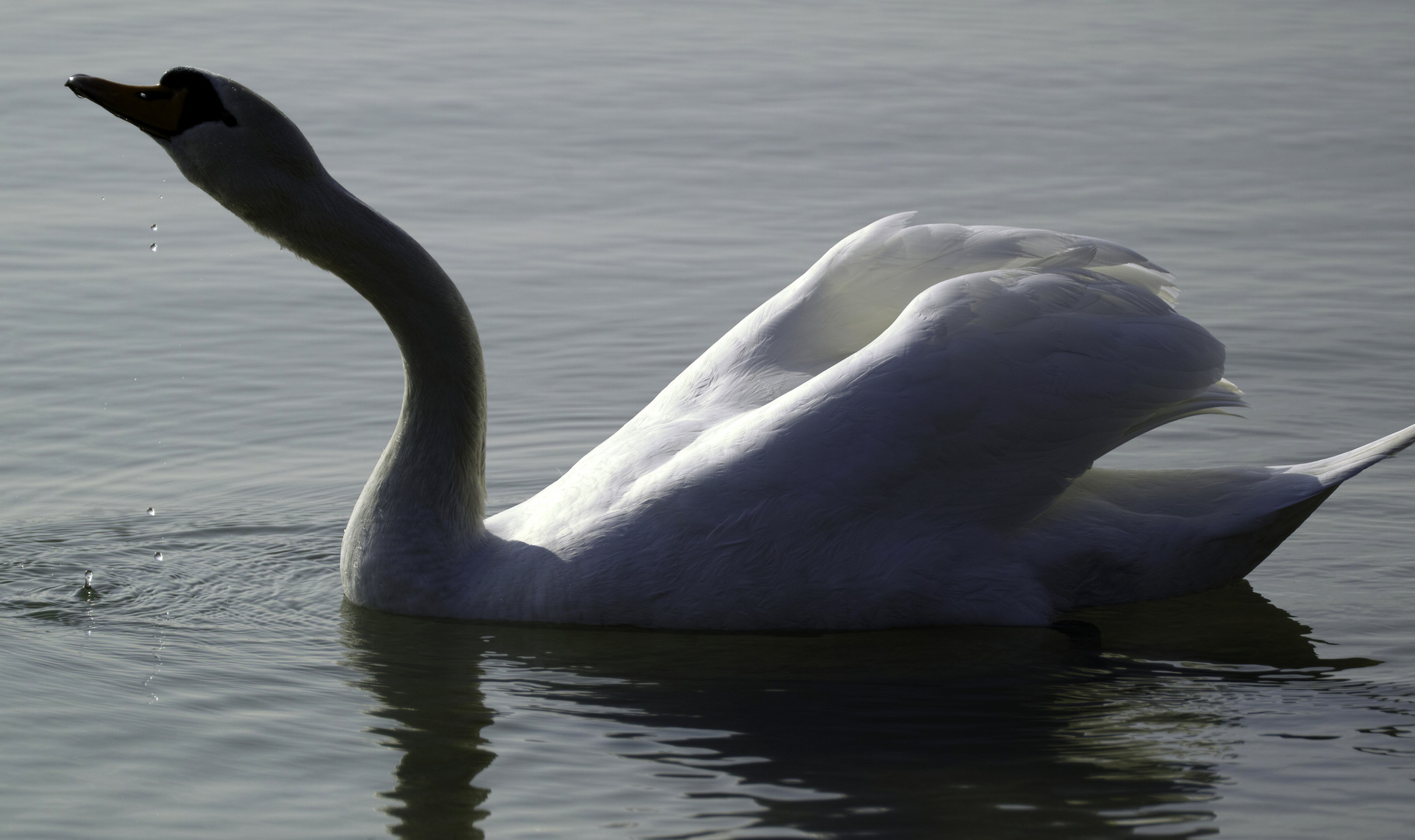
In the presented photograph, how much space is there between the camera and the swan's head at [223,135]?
20.3 ft

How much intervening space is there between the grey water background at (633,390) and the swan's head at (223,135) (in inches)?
61.0

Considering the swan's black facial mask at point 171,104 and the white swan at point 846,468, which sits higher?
the swan's black facial mask at point 171,104

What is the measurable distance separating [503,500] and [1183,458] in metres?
3.03

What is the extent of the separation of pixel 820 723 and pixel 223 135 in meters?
2.67

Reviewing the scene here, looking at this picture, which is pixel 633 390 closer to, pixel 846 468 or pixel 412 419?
pixel 412 419

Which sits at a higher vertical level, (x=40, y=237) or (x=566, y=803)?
(x=40, y=237)

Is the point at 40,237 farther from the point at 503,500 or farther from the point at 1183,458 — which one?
the point at 1183,458

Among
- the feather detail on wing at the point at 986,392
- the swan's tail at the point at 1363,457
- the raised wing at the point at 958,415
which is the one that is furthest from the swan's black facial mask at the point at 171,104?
the swan's tail at the point at 1363,457

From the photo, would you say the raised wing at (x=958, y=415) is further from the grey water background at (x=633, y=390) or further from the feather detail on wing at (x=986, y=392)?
Result: the grey water background at (x=633, y=390)

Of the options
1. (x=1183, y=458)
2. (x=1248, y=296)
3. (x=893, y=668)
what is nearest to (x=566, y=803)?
(x=893, y=668)

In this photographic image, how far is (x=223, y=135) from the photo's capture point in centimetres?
626

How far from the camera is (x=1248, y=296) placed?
10.8m

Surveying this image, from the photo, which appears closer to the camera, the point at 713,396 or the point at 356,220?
the point at 356,220

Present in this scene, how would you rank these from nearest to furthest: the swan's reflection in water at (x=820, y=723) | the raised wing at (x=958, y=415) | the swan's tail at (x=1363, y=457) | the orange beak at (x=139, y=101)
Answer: the swan's reflection in water at (x=820, y=723)
the orange beak at (x=139, y=101)
the raised wing at (x=958, y=415)
the swan's tail at (x=1363, y=457)
